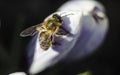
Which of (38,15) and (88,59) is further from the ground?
(38,15)

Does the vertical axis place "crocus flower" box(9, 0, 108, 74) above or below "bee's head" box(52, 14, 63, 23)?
below

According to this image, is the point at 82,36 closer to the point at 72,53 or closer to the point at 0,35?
the point at 72,53

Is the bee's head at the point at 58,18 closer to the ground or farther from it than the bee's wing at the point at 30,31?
farther from it

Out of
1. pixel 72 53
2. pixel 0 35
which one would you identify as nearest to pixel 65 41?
pixel 72 53

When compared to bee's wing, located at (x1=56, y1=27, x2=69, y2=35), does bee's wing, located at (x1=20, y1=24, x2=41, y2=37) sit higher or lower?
higher

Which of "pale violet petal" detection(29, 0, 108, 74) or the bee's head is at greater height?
the bee's head

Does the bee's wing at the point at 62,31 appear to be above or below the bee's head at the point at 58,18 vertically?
below

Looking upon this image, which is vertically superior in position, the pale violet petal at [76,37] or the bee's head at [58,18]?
the bee's head at [58,18]
